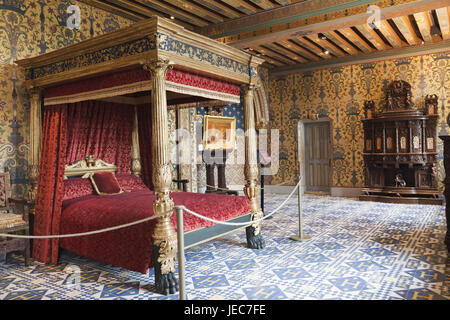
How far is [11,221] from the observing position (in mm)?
4574

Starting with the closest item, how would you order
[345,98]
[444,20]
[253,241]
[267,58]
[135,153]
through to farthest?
1. [253,241]
2. [135,153]
3. [444,20]
4. [267,58]
5. [345,98]

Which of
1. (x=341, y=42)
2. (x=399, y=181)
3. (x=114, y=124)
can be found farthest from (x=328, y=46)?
(x=114, y=124)

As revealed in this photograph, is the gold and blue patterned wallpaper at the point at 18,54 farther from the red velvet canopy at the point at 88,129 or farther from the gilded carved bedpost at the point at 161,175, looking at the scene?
the gilded carved bedpost at the point at 161,175

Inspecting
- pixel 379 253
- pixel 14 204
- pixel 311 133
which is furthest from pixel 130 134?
pixel 311 133

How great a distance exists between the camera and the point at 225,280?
153 inches

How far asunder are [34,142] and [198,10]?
364 centimetres

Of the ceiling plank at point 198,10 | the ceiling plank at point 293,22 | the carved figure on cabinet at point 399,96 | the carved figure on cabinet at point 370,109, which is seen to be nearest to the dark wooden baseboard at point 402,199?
the carved figure on cabinet at point 370,109

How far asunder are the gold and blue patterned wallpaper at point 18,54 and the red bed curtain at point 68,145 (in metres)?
0.45

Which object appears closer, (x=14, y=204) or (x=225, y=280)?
(x=225, y=280)

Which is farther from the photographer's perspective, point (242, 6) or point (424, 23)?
point (424, 23)

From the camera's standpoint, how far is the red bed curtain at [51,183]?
15.8 feet

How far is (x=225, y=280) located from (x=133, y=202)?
1.66 metres

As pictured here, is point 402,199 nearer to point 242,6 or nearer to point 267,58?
point 267,58

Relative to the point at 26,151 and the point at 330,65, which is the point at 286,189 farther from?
the point at 26,151
